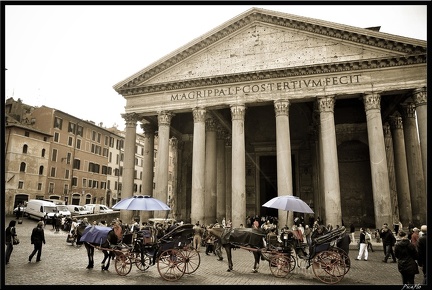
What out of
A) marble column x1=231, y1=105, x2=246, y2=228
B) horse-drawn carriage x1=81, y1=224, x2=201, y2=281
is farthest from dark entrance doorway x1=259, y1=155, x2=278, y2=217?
horse-drawn carriage x1=81, y1=224, x2=201, y2=281

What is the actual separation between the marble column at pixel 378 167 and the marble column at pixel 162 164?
10385mm

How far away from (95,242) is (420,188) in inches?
616

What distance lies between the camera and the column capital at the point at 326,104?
1503cm

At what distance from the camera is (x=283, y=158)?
14.9 m

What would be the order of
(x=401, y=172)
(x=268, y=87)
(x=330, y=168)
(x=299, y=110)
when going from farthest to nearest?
(x=299, y=110)
(x=401, y=172)
(x=268, y=87)
(x=330, y=168)

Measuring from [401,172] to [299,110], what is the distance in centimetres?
737

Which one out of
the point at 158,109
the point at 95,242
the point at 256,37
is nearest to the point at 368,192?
the point at 256,37

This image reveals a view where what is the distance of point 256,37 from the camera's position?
55.6ft

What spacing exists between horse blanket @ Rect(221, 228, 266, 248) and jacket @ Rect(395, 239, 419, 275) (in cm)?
313

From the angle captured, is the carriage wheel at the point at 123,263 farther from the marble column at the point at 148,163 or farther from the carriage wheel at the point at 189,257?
the marble column at the point at 148,163

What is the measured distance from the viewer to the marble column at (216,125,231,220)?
19703mm

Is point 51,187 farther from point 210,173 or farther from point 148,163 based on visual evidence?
point 210,173

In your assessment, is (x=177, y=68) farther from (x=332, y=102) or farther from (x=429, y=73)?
(x=429, y=73)

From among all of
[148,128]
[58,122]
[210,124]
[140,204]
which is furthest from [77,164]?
A: [140,204]
